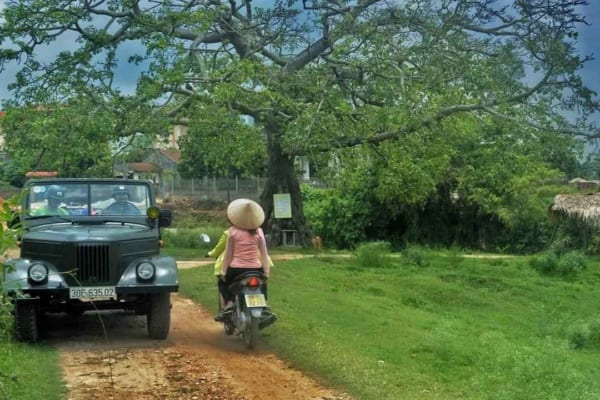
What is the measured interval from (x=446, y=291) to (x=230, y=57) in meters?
9.99

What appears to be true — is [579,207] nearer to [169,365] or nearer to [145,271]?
[145,271]

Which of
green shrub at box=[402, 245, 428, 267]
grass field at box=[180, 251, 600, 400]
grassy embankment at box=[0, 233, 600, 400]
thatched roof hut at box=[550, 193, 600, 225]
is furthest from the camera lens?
thatched roof hut at box=[550, 193, 600, 225]

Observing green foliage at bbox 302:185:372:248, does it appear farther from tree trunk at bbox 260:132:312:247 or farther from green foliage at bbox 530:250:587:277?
green foliage at bbox 530:250:587:277

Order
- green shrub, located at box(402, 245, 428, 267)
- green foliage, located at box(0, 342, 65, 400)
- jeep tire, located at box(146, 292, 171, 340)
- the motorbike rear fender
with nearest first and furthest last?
green foliage, located at box(0, 342, 65, 400), the motorbike rear fender, jeep tire, located at box(146, 292, 171, 340), green shrub, located at box(402, 245, 428, 267)

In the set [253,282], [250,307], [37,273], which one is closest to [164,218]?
[253,282]

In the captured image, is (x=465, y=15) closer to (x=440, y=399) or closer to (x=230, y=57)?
(x=230, y=57)

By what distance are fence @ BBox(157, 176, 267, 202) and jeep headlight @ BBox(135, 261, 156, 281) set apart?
31.9 m

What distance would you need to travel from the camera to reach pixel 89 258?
10055 mm

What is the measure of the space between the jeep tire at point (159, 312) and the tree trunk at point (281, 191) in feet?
55.6

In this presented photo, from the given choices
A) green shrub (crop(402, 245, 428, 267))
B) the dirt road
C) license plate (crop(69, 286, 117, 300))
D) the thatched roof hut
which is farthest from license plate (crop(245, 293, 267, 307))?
the thatched roof hut

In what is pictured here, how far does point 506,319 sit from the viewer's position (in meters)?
16.4

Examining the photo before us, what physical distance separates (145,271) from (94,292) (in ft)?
2.09

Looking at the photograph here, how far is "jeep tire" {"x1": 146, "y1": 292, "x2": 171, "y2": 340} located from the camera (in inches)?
406

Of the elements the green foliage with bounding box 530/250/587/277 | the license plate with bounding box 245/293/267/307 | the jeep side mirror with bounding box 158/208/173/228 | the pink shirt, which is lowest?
the green foliage with bounding box 530/250/587/277
